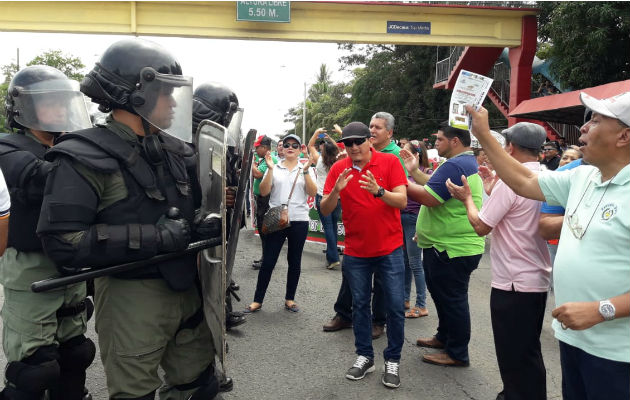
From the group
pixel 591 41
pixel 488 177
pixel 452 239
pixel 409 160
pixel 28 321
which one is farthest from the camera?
pixel 591 41

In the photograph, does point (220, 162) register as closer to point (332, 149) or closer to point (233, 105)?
point (233, 105)

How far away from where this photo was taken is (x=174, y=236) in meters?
2.10

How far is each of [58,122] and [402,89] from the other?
1019 inches

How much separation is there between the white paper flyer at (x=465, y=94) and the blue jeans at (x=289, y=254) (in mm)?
2827

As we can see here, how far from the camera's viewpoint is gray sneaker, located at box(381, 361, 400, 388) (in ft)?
11.7

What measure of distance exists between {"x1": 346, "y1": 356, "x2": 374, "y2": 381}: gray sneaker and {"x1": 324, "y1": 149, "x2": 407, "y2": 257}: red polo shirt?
2.73 feet

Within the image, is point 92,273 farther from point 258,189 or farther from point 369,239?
point 258,189

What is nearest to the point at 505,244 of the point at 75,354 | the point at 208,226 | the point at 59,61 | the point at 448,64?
the point at 208,226

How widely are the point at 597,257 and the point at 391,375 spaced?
82.3 inches

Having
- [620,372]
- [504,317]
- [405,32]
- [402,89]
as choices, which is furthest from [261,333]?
[402,89]

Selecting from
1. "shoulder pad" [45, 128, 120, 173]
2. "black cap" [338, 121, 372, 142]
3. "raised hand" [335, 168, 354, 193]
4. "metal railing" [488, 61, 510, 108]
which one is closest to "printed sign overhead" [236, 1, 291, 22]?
"metal railing" [488, 61, 510, 108]

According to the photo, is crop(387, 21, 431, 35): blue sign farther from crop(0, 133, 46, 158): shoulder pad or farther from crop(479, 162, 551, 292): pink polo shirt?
crop(0, 133, 46, 158): shoulder pad

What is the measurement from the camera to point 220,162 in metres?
2.10

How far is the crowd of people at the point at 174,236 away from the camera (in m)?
1.93
